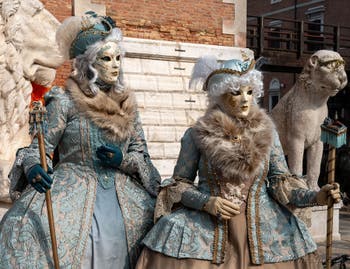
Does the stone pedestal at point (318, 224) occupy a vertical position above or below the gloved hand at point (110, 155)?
below

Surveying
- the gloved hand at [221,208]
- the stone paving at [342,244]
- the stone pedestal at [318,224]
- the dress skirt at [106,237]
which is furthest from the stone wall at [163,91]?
the gloved hand at [221,208]

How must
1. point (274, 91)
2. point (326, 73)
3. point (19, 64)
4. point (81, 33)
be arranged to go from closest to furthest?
point (81, 33)
point (19, 64)
point (326, 73)
point (274, 91)

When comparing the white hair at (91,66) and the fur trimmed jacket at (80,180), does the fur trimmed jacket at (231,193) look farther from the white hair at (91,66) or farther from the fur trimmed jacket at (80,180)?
the white hair at (91,66)

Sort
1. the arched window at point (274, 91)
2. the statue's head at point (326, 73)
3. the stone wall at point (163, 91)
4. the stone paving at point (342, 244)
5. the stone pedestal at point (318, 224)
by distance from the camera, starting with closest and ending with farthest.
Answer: the stone paving at point (342, 244), the statue's head at point (326, 73), the stone wall at point (163, 91), the stone pedestal at point (318, 224), the arched window at point (274, 91)

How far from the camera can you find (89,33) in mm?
3734

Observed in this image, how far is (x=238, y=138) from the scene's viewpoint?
11.5ft

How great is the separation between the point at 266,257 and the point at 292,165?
4.63 m

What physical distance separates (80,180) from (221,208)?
813 millimetres

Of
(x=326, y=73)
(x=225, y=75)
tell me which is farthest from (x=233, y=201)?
(x=326, y=73)

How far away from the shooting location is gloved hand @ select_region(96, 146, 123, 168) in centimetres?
358

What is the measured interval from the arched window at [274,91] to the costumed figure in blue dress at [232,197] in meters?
24.2

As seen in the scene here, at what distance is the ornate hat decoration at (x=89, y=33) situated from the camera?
12.2ft

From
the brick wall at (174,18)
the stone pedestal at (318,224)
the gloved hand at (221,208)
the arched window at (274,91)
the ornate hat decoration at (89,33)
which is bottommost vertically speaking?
the stone pedestal at (318,224)

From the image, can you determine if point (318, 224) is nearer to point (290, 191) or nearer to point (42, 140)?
point (290, 191)
